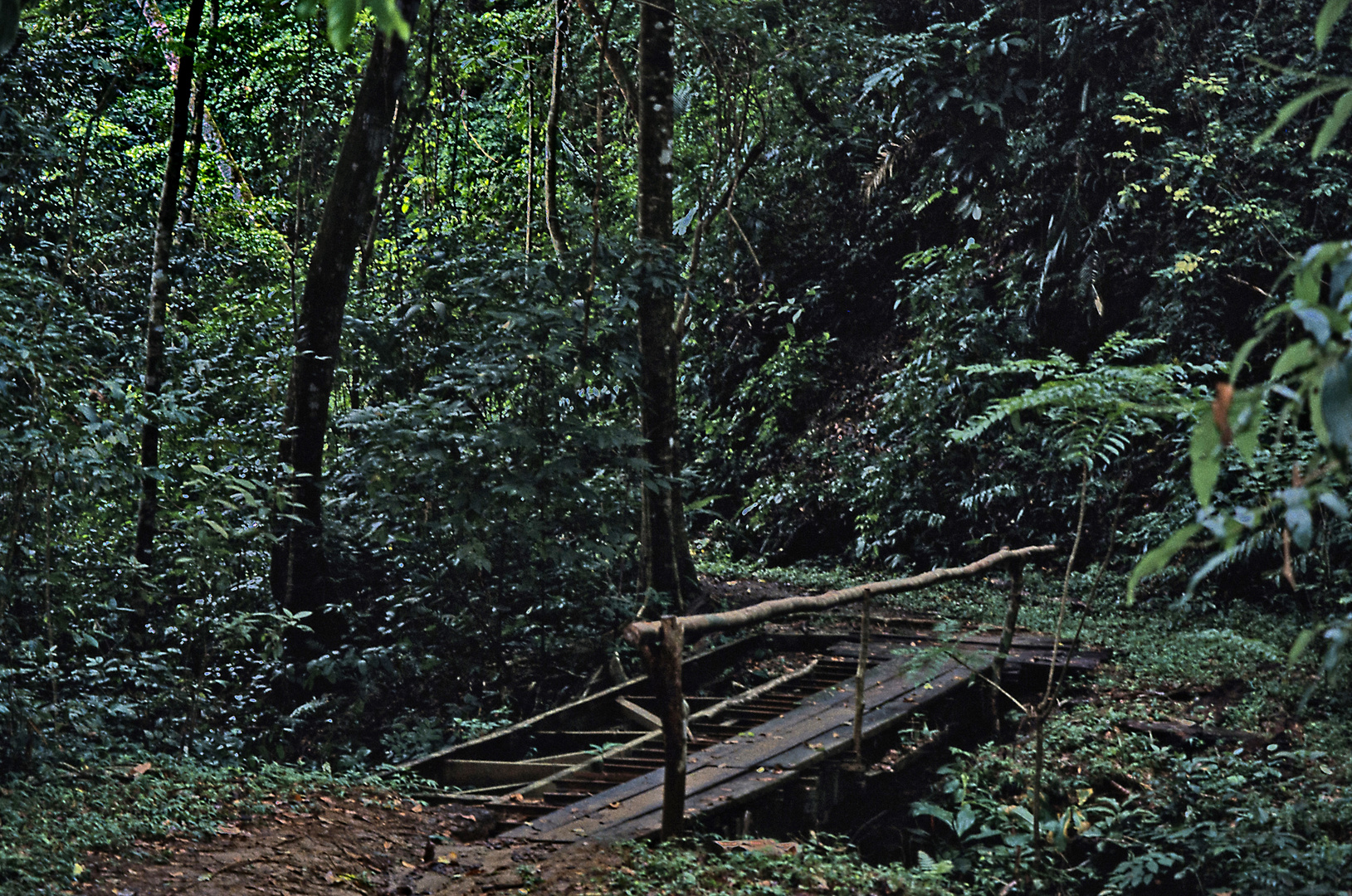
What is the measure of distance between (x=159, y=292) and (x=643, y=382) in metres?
4.11

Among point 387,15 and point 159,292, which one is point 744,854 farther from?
point 159,292

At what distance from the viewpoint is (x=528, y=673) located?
9.05 m

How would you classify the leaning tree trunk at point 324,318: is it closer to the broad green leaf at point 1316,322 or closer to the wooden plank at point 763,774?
the wooden plank at point 763,774

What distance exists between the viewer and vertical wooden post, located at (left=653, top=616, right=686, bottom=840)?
4891mm

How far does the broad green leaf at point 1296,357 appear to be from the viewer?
165cm

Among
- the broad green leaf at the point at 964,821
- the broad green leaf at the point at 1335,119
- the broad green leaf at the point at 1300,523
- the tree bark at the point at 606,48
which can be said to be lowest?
the broad green leaf at the point at 964,821

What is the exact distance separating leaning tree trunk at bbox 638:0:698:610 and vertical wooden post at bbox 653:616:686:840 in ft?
15.5

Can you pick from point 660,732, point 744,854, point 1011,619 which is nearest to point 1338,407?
point 744,854

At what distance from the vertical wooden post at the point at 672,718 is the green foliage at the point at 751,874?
0.50ft

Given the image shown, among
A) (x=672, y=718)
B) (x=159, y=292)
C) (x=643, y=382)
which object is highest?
(x=159, y=292)

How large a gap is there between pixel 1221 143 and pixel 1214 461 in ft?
39.1

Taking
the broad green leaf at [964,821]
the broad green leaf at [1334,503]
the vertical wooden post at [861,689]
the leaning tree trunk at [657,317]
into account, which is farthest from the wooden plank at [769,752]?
the broad green leaf at [1334,503]

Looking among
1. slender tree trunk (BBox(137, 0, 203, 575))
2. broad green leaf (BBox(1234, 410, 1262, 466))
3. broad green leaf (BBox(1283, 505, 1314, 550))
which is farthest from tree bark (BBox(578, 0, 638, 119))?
broad green leaf (BBox(1283, 505, 1314, 550))

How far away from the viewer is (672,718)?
16.3ft
